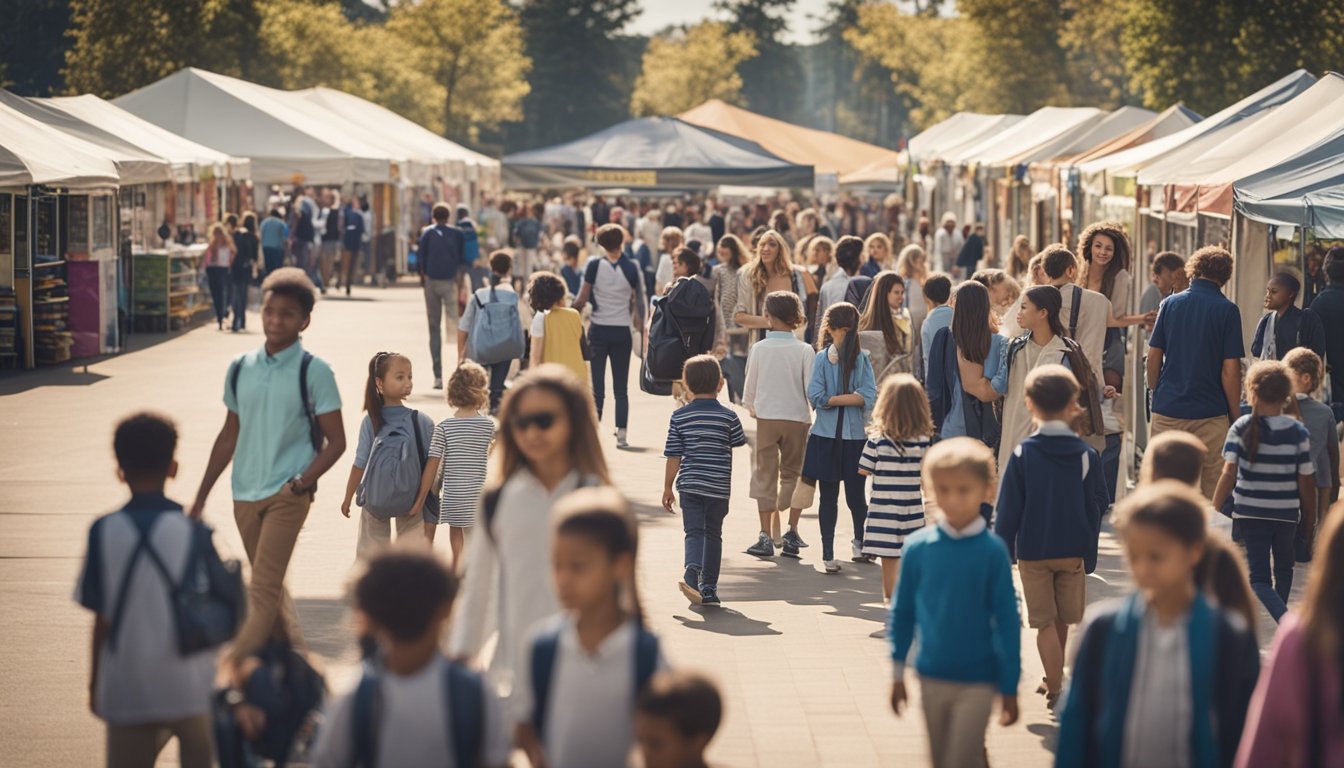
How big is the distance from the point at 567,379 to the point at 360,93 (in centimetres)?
6625

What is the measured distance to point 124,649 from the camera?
16.3ft

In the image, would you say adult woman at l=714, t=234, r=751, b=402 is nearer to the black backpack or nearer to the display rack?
the black backpack

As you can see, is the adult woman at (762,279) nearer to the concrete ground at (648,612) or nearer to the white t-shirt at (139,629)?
the concrete ground at (648,612)

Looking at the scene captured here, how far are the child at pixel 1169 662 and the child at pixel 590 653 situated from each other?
106 centimetres

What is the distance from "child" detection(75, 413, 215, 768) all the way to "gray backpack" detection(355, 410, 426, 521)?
369 centimetres

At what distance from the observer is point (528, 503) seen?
15.9 feet

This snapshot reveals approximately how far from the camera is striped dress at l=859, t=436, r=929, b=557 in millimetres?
9125

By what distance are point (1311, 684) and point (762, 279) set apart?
10754 millimetres

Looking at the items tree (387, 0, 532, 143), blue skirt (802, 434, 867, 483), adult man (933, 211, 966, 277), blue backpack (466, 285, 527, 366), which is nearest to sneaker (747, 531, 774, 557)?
blue skirt (802, 434, 867, 483)

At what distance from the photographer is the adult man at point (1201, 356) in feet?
33.0

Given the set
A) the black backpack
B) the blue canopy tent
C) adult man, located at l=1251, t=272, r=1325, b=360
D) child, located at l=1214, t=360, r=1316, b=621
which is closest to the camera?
child, located at l=1214, t=360, r=1316, b=621

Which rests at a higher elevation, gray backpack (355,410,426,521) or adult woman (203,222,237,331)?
adult woman (203,222,237,331)

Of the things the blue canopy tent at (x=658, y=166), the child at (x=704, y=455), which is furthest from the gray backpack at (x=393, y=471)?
the blue canopy tent at (x=658, y=166)

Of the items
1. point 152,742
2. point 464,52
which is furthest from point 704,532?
point 464,52
